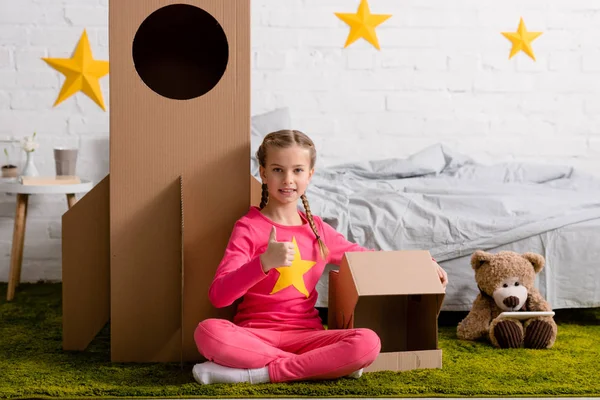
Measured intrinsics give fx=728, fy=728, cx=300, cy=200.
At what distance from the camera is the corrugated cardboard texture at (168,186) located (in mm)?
1737

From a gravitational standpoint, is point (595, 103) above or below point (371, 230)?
above

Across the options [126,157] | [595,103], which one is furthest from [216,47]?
[595,103]

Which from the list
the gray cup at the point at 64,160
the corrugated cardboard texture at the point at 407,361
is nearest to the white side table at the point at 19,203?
the gray cup at the point at 64,160

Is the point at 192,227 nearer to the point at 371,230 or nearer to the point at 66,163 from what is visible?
the point at 371,230

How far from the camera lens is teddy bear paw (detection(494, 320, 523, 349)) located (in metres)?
1.95

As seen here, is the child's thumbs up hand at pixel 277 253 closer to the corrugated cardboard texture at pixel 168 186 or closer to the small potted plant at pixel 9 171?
the corrugated cardboard texture at pixel 168 186

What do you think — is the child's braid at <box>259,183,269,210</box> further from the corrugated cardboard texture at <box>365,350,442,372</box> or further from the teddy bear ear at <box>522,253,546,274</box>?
the teddy bear ear at <box>522,253,546,274</box>

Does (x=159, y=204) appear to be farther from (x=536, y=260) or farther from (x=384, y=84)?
(x=384, y=84)

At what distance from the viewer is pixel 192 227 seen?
1782 mm

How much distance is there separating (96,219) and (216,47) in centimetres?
→ 61

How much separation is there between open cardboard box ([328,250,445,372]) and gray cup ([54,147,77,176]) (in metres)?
1.38

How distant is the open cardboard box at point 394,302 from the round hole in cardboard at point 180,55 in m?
0.69

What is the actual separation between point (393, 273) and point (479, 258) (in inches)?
18.8

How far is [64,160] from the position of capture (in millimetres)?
2783
